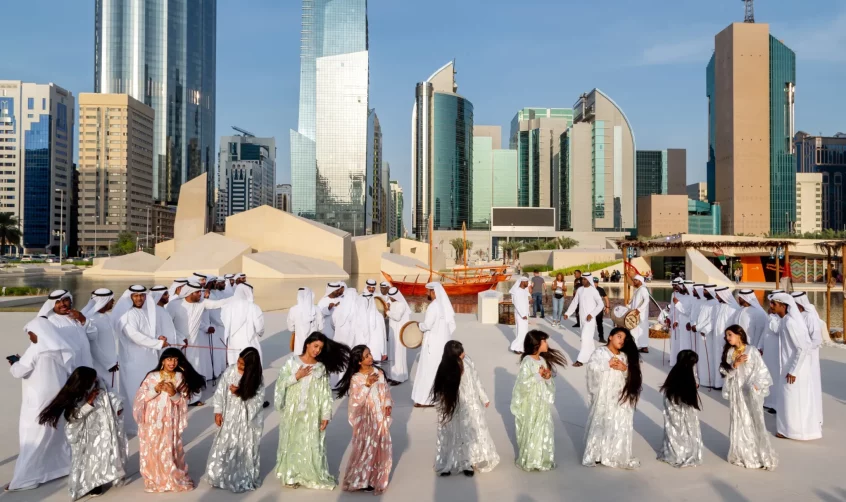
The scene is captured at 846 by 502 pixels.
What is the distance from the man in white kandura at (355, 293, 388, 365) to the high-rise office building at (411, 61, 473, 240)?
90.7m

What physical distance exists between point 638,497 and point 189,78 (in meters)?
131

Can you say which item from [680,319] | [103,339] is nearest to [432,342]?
[103,339]

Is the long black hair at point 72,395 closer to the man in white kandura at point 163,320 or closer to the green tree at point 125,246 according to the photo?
the man in white kandura at point 163,320

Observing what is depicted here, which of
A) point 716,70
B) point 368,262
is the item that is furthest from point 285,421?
point 716,70

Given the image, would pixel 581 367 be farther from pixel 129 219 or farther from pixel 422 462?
pixel 129 219

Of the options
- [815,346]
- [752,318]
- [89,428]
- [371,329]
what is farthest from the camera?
[371,329]

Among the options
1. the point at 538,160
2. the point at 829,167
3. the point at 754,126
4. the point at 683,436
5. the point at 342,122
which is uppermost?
the point at 342,122

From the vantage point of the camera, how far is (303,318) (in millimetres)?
7586

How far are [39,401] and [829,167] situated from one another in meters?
159

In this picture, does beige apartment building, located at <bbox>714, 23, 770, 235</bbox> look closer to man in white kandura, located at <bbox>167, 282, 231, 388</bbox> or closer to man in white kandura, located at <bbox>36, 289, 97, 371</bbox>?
man in white kandura, located at <bbox>167, 282, 231, 388</bbox>

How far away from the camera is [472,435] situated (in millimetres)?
4562

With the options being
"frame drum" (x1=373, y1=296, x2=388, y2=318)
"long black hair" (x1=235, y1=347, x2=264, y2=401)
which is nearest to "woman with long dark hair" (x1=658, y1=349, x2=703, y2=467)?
"long black hair" (x1=235, y1=347, x2=264, y2=401)

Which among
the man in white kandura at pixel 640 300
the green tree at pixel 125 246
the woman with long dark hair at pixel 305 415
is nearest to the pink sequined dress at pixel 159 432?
the woman with long dark hair at pixel 305 415

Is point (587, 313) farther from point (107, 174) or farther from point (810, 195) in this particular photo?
point (810, 195)
